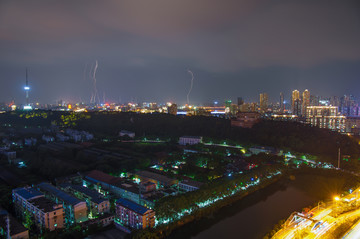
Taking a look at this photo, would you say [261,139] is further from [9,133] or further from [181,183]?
[9,133]

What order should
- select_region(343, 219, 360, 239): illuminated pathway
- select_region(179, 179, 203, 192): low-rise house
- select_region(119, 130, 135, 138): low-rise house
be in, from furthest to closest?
select_region(119, 130, 135, 138): low-rise house → select_region(179, 179, 203, 192): low-rise house → select_region(343, 219, 360, 239): illuminated pathway

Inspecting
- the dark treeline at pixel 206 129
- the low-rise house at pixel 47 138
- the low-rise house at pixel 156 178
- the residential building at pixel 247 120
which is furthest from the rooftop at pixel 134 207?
the low-rise house at pixel 47 138

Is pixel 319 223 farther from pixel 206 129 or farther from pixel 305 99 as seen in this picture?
pixel 305 99

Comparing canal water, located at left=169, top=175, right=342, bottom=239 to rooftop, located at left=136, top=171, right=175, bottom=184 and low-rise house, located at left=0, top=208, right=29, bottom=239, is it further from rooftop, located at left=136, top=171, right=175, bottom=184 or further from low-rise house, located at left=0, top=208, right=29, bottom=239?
low-rise house, located at left=0, top=208, right=29, bottom=239

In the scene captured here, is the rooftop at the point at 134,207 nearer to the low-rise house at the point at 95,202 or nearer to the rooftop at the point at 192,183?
the low-rise house at the point at 95,202

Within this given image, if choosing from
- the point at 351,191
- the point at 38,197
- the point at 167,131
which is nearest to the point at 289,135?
the point at 351,191

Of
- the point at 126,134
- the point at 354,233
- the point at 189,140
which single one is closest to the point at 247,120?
the point at 189,140

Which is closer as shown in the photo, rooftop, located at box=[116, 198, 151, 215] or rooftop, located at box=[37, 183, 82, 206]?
rooftop, located at box=[116, 198, 151, 215]

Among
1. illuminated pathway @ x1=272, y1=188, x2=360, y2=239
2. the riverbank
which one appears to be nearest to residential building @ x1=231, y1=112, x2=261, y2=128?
the riverbank
